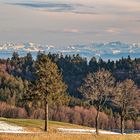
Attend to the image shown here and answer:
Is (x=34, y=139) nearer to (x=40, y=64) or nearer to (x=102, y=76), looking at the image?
(x=40, y=64)

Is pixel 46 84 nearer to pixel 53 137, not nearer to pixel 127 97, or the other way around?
pixel 127 97

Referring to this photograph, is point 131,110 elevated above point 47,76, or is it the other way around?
point 47,76

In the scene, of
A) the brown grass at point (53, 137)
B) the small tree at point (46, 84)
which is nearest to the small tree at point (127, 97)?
the small tree at point (46, 84)

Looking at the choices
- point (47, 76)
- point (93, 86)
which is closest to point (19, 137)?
point (47, 76)

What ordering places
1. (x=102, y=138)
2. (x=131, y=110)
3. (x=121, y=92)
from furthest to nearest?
(x=131, y=110) → (x=121, y=92) → (x=102, y=138)

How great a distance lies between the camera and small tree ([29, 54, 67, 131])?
73312mm

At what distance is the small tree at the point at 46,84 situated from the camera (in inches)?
2886

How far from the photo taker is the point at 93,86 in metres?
78.8

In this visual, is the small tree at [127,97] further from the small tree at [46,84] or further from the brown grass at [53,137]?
the brown grass at [53,137]

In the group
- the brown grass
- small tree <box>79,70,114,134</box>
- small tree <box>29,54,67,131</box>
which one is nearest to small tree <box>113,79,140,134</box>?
small tree <box>79,70,114,134</box>

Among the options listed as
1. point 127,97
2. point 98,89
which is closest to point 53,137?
point 98,89

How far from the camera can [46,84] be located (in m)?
73.5

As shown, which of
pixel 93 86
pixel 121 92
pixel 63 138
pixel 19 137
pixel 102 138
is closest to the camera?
pixel 19 137

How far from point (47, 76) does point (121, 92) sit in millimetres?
19810
